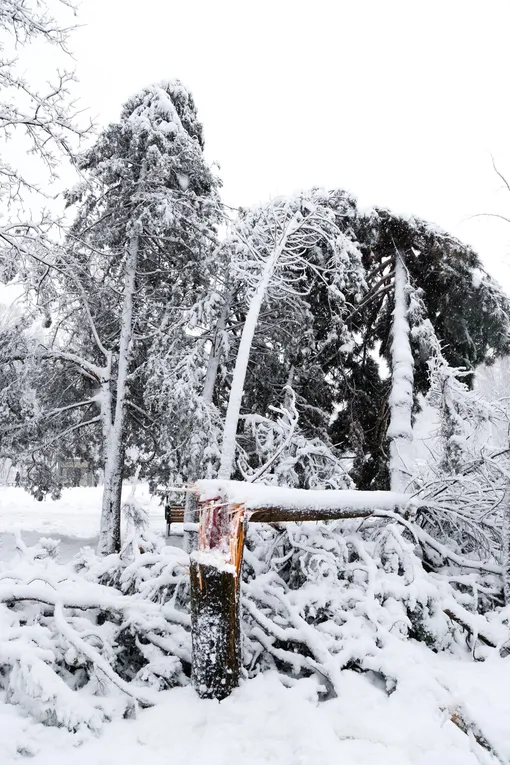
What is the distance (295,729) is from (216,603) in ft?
2.95

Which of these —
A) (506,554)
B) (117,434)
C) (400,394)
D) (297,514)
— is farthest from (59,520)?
(506,554)

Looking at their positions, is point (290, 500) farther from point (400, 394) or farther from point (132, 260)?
point (132, 260)

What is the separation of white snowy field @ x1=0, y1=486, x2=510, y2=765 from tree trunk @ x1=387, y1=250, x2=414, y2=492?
5.89 meters

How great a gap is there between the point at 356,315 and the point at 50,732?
10.7 m

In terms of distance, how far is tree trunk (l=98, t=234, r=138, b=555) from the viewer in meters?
10.1

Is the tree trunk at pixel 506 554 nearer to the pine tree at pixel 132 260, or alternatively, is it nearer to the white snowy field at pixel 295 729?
the white snowy field at pixel 295 729

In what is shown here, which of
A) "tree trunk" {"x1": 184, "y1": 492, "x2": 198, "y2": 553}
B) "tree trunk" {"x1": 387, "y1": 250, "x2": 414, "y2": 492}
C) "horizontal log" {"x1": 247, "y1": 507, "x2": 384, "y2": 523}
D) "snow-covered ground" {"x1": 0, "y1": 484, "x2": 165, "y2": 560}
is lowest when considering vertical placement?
"snow-covered ground" {"x1": 0, "y1": 484, "x2": 165, "y2": 560}

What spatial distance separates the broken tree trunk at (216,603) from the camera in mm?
3094

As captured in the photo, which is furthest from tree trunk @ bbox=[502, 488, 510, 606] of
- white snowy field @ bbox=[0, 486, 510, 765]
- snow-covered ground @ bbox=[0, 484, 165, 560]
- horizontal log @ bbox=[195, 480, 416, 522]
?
snow-covered ground @ bbox=[0, 484, 165, 560]

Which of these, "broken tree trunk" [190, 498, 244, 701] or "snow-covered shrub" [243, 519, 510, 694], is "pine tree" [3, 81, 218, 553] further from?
"broken tree trunk" [190, 498, 244, 701]

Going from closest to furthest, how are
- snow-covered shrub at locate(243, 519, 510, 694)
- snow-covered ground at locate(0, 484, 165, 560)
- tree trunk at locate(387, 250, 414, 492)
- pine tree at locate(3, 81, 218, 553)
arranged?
snow-covered shrub at locate(243, 519, 510, 694)
tree trunk at locate(387, 250, 414, 492)
pine tree at locate(3, 81, 218, 553)
snow-covered ground at locate(0, 484, 165, 560)

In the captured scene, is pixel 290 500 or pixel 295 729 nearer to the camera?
pixel 295 729

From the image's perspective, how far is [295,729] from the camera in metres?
2.70

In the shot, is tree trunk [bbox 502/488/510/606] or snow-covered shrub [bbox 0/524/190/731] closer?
snow-covered shrub [bbox 0/524/190/731]
